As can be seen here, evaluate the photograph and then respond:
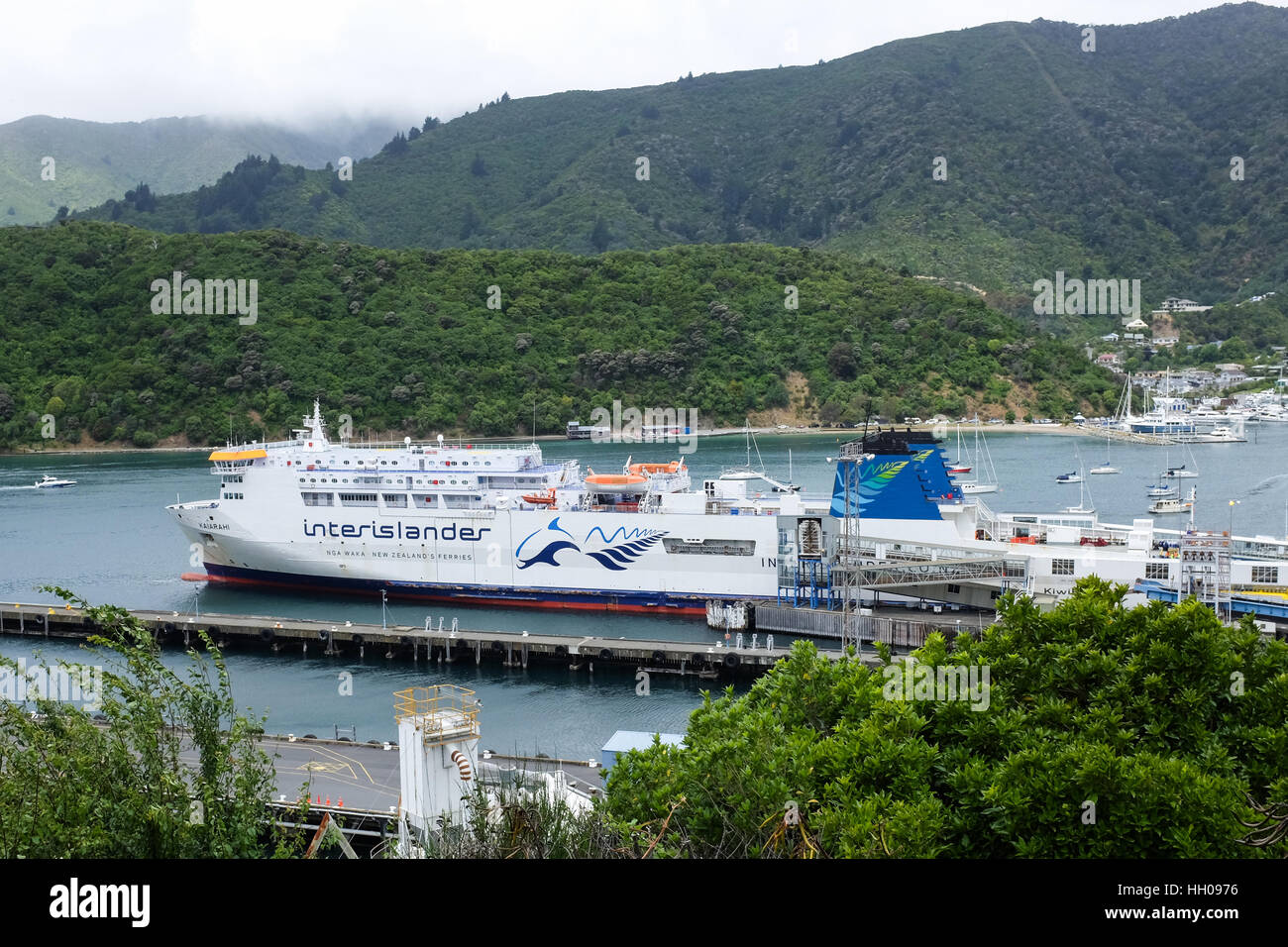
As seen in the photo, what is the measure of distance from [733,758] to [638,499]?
85.2ft

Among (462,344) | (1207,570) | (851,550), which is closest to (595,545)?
(851,550)

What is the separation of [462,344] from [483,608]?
210 feet

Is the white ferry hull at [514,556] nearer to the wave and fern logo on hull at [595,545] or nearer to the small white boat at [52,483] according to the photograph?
the wave and fern logo on hull at [595,545]

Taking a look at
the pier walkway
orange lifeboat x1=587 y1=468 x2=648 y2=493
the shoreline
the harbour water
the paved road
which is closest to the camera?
the paved road

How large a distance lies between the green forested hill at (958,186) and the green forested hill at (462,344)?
38.5 m

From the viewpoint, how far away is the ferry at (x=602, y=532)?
3259 centimetres

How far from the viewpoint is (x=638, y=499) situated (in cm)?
3744

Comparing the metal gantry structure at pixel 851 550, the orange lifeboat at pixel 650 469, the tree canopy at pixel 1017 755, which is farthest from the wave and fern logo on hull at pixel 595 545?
the tree canopy at pixel 1017 755

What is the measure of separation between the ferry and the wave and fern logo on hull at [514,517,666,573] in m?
0.05

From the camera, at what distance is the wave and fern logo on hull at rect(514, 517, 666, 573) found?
35938 millimetres

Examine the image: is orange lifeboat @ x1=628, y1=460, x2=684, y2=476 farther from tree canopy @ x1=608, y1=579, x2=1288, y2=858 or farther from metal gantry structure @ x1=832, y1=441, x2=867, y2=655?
tree canopy @ x1=608, y1=579, x2=1288, y2=858

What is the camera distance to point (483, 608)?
123 ft

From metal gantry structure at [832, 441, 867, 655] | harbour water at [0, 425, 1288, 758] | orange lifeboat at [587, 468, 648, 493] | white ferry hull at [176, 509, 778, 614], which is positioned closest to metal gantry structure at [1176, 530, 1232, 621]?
metal gantry structure at [832, 441, 867, 655]

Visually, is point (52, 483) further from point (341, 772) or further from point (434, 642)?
point (341, 772)
